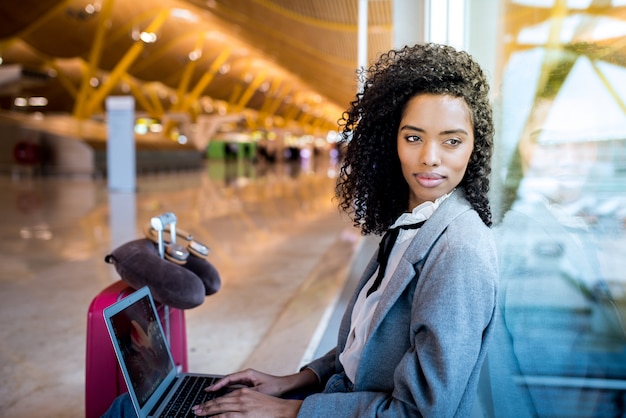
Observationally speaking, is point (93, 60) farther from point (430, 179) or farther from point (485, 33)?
point (430, 179)

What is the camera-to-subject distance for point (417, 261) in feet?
3.94

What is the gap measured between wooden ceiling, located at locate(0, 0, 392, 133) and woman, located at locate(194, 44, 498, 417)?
14.4 metres

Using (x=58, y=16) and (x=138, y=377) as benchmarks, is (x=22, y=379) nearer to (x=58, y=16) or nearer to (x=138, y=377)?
(x=138, y=377)

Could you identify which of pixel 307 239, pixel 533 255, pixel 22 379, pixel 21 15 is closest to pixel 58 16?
pixel 21 15

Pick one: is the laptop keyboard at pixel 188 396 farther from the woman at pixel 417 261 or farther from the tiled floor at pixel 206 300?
the tiled floor at pixel 206 300

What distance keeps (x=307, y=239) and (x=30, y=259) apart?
3.65m

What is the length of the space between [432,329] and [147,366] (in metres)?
0.86

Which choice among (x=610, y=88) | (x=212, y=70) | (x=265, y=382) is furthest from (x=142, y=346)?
(x=212, y=70)

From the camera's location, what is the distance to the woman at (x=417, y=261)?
109 cm

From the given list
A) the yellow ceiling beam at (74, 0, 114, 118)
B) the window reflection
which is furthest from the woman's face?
the yellow ceiling beam at (74, 0, 114, 118)

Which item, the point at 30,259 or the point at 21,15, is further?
the point at 21,15

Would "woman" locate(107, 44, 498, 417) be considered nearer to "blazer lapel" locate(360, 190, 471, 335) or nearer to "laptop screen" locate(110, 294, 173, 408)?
"blazer lapel" locate(360, 190, 471, 335)

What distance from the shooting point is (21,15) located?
21.4 m

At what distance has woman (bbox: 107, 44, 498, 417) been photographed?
1.09 m
